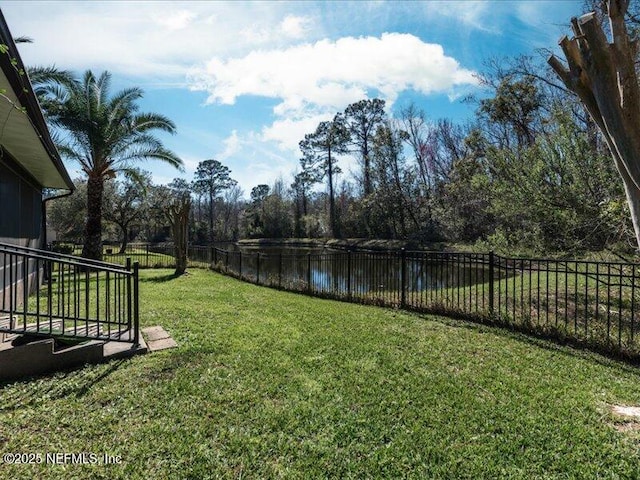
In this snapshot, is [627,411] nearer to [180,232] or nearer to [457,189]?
[180,232]

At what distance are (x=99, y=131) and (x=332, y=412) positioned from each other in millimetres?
13207

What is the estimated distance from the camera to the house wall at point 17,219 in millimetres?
5312

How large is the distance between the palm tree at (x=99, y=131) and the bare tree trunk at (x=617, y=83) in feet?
44.0

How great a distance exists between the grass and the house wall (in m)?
2.67

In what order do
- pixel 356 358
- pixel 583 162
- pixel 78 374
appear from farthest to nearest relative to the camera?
pixel 583 162 < pixel 356 358 < pixel 78 374

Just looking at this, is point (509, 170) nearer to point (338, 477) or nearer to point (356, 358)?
point (356, 358)

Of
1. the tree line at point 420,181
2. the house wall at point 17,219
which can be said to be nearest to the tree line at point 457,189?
the tree line at point 420,181

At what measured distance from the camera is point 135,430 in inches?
96.0

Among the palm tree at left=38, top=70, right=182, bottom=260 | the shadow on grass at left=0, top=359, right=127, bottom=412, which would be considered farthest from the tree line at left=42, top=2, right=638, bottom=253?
the shadow on grass at left=0, top=359, right=127, bottom=412

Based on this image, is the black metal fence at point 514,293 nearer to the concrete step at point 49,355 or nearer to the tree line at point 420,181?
the tree line at point 420,181

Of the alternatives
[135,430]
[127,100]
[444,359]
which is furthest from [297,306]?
[127,100]

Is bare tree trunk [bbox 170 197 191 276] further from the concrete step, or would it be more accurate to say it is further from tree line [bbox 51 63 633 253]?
the concrete step

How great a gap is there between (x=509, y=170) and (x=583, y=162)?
54.4 inches

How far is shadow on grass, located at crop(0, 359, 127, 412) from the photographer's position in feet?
9.05
